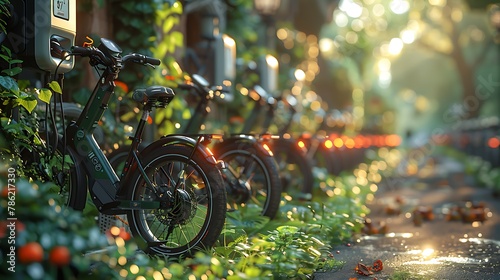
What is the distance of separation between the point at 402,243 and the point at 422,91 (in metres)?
49.5

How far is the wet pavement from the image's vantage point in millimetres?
5347

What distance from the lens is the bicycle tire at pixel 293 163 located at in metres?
8.52

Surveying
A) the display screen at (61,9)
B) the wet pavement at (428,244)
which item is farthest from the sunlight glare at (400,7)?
the display screen at (61,9)

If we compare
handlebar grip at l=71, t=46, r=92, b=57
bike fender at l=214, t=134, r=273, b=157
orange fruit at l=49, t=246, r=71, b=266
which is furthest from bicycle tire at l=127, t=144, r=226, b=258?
orange fruit at l=49, t=246, r=71, b=266

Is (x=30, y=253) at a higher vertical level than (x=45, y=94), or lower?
lower

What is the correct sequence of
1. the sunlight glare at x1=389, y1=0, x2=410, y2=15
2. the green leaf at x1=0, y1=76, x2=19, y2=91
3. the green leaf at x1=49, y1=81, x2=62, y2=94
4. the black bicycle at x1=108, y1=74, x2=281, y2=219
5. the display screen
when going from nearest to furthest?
the green leaf at x1=0, y1=76, x2=19, y2=91 → the green leaf at x1=49, y1=81, x2=62, y2=94 → the display screen → the black bicycle at x1=108, y1=74, x2=281, y2=219 → the sunlight glare at x1=389, y1=0, x2=410, y2=15

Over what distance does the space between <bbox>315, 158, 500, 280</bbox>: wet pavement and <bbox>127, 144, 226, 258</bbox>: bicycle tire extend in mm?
801

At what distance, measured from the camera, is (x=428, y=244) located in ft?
22.5

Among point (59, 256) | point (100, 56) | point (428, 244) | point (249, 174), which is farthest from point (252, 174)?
point (59, 256)

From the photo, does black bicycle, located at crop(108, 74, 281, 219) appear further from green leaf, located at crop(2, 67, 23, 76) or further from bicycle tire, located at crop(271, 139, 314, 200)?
green leaf, located at crop(2, 67, 23, 76)

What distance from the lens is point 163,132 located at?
841 cm

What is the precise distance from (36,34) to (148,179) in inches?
50.3

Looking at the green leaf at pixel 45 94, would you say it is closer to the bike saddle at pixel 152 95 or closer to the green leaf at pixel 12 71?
the green leaf at pixel 12 71

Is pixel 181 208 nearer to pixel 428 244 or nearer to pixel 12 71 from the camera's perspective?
pixel 12 71
